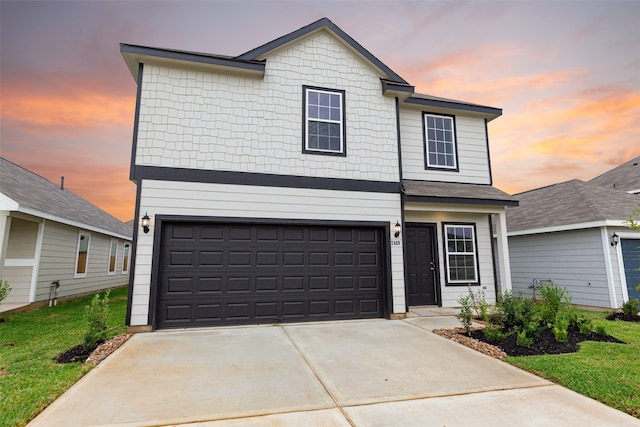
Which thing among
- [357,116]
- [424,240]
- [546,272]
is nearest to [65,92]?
[357,116]

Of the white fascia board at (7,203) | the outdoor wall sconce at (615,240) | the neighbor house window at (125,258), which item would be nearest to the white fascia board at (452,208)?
the outdoor wall sconce at (615,240)

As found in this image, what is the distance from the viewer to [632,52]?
34.5 ft

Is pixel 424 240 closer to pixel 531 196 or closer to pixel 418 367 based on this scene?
pixel 418 367

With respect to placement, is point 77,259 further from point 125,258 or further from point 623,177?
point 623,177

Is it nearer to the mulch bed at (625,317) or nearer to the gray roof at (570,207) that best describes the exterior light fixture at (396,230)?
the mulch bed at (625,317)

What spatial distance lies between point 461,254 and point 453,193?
1.94m

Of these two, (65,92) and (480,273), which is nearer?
(480,273)

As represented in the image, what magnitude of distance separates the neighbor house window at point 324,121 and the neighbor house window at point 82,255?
10462 mm

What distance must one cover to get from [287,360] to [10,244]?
10.5 metres

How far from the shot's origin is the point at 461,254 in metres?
9.19

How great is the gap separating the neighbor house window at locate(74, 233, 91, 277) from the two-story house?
26.1 feet

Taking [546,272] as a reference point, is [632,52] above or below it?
above

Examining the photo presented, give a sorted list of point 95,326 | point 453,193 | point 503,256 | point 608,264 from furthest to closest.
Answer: point 608,264, point 503,256, point 453,193, point 95,326

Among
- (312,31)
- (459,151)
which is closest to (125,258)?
(312,31)
